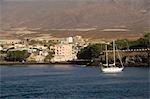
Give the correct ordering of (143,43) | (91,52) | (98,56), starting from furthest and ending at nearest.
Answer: (91,52) < (98,56) < (143,43)

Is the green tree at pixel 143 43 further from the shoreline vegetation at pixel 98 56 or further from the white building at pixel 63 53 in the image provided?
the white building at pixel 63 53

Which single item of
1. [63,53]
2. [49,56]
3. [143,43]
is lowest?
[49,56]

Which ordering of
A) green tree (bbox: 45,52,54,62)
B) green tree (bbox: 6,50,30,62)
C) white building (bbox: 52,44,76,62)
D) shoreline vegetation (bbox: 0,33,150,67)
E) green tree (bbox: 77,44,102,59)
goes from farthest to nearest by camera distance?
green tree (bbox: 6,50,30,62) < green tree (bbox: 45,52,54,62) < white building (bbox: 52,44,76,62) < green tree (bbox: 77,44,102,59) < shoreline vegetation (bbox: 0,33,150,67)

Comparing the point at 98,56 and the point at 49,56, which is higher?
the point at 98,56

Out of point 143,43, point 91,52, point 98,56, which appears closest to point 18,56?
point 91,52

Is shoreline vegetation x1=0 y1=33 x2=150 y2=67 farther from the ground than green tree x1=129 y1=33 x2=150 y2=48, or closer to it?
closer to it

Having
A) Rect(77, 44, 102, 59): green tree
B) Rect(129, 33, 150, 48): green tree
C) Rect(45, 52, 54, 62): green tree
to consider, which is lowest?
Rect(45, 52, 54, 62): green tree

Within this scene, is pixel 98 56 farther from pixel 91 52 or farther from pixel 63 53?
pixel 63 53

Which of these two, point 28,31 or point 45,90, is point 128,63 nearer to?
point 45,90

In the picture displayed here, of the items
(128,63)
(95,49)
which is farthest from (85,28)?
(128,63)

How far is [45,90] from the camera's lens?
20.5 m

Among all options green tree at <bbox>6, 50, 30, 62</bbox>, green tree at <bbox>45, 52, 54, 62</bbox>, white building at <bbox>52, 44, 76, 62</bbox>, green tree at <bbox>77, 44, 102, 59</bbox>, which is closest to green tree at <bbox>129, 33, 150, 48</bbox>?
green tree at <bbox>77, 44, 102, 59</bbox>

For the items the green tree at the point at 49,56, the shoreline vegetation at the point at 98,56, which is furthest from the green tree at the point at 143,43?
the green tree at the point at 49,56

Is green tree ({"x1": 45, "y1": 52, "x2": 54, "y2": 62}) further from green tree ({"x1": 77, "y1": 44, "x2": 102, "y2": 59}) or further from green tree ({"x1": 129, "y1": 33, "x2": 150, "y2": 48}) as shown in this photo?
green tree ({"x1": 129, "y1": 33, "x2": 150, "y2": 48})
